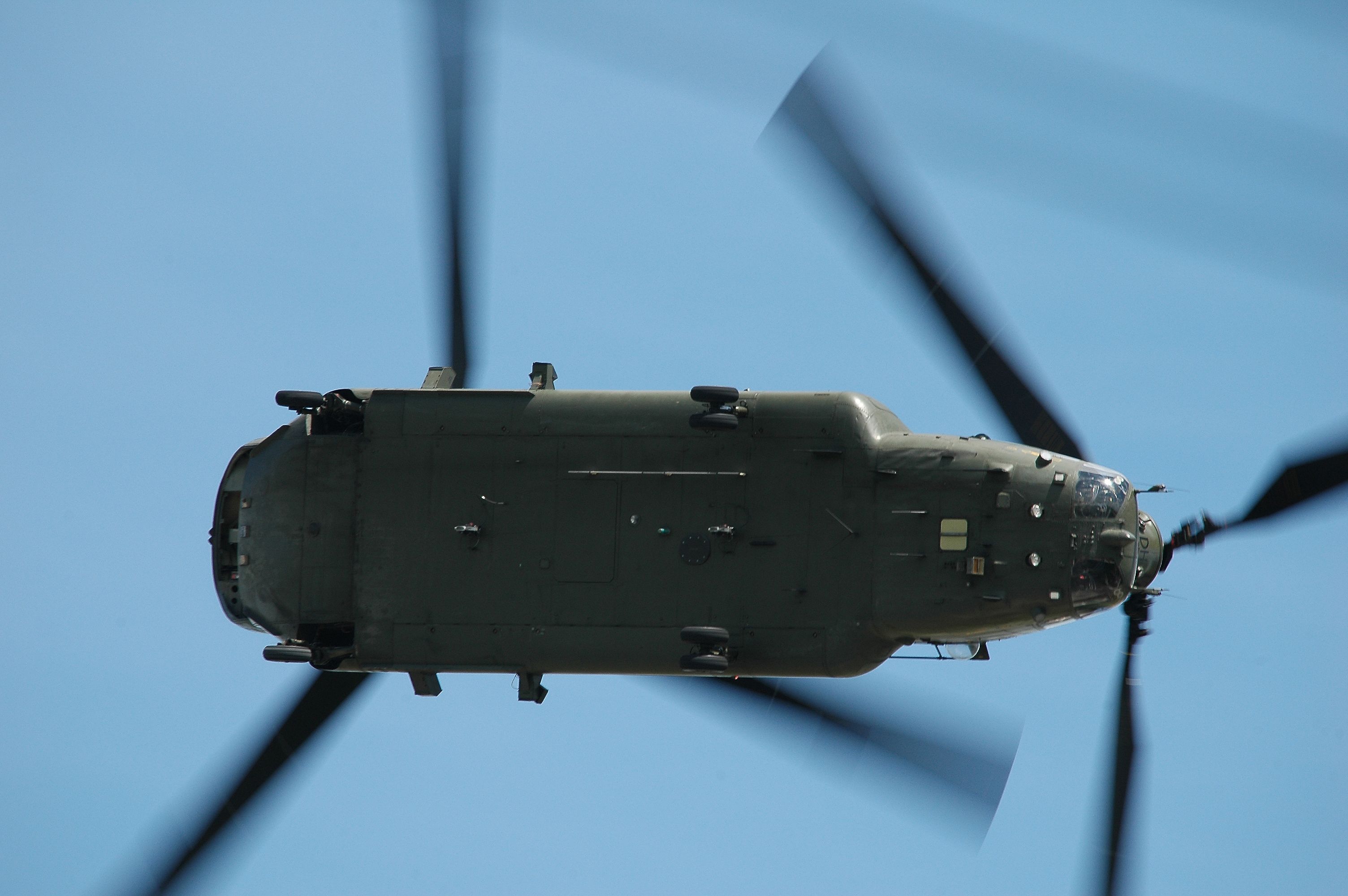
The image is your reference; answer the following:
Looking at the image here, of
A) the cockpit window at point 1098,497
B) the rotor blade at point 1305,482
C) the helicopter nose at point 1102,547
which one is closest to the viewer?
the rotor blade at point 1305,482

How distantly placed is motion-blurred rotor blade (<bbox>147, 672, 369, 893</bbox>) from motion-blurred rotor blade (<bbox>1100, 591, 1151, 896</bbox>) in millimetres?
11765

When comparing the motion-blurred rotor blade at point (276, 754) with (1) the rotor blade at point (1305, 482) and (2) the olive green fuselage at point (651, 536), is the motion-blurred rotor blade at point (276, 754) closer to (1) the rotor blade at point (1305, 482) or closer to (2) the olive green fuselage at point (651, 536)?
(2) the olive green fuselage at point (651, 536)

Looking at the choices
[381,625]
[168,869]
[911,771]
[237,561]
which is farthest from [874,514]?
[168,869]

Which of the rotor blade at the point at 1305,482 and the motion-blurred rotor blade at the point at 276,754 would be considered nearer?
the rotor blade at the point at 1305,482

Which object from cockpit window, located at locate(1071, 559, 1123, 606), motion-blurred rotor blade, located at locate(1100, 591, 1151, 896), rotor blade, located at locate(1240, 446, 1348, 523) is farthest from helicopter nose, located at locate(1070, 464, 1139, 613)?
rotor blade, located at locate(1240, 446, 1348, 523)

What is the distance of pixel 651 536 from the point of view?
1072 inches

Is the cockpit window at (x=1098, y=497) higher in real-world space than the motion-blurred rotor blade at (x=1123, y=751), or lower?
higher

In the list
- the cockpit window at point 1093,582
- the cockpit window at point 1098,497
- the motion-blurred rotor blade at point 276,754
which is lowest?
the motion-blurred rotor blade at point 276,754

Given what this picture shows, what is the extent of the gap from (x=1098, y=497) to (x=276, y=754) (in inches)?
531

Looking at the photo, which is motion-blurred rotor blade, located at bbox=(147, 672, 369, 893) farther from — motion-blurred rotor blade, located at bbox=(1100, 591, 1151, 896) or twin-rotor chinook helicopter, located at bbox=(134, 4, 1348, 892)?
motion-blurred rotor blade, located at bbox=(1100, 591, 1151, 896)

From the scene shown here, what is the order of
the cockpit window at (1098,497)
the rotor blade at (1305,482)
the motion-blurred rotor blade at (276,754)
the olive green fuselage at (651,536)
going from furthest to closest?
the motion-blurred rotor blade at (276,754) < the olive green fuselage at (651,536) < the cockpit window at (1098,497) < the rotor blade at (1305,482)

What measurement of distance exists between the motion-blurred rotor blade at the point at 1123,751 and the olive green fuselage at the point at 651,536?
1.85ft

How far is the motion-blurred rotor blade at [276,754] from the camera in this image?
28.1 m

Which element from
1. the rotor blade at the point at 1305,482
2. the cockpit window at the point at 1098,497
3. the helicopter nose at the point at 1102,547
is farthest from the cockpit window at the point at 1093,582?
the rotor blade at the point at 1305,482
